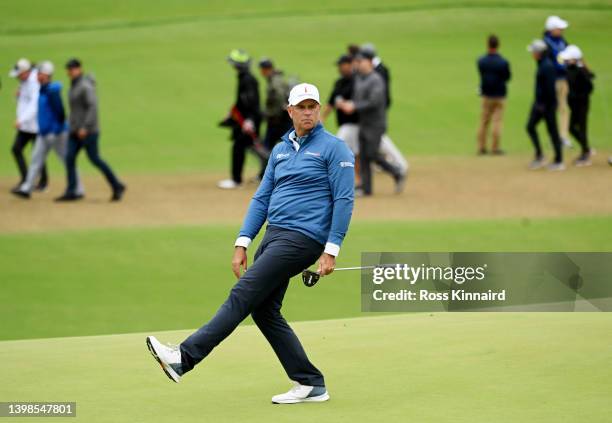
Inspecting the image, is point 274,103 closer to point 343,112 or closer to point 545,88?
point 343,112

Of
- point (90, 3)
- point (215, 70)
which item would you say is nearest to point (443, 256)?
point (215, 70)

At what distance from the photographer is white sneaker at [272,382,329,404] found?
7.38m

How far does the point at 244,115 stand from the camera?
64.7 ft

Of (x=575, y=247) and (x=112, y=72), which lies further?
(x=112, y=72)

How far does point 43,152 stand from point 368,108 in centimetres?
510

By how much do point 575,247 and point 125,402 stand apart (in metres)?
9.30

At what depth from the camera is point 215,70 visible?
32656mm

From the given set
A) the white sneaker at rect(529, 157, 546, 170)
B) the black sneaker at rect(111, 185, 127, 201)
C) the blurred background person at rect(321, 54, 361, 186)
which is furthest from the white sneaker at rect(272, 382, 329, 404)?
the white sneaker at rect(529, 157, 546, 170)

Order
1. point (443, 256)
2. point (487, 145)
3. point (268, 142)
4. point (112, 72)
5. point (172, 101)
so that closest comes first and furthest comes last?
point (443, 256), point (268, 142), point (487, 145), point (172, 101), point (112, 72)

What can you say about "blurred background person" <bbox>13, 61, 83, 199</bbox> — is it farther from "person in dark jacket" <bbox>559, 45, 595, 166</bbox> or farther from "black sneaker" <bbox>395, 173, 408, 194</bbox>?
"person in dark jacket" <bbox>559, 45, 595, 166</bbox>

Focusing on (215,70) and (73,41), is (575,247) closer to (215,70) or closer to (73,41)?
(215,70)

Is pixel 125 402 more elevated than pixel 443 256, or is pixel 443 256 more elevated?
pixel 125 402

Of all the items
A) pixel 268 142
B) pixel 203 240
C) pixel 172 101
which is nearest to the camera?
pixel 203 240

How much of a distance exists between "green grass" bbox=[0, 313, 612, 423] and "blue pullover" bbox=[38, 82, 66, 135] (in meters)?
9.35
